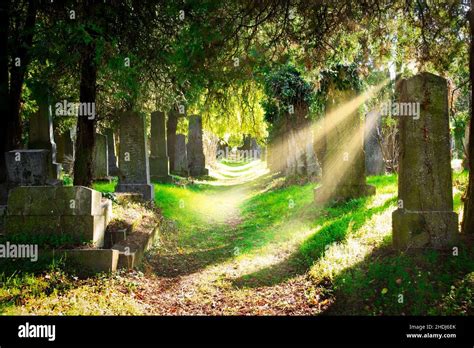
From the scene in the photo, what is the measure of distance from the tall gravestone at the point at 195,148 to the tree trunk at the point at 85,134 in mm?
17216

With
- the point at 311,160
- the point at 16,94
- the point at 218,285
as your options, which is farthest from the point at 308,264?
the point at 311,160

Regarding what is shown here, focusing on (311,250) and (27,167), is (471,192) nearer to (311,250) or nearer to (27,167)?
(311,250)

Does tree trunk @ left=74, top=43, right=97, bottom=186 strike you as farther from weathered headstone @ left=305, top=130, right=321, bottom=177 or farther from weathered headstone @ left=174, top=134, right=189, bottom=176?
weathered headstone @ left=174, top=134, right=189, bottom=176

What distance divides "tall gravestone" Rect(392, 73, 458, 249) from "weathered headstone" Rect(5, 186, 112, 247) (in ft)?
16.7

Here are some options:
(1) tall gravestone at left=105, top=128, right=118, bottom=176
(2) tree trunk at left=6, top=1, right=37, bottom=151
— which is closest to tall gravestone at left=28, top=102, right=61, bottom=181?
(2) tree trunk at left=6, top=1, right=37, bottom=151

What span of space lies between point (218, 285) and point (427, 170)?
3.84 metres

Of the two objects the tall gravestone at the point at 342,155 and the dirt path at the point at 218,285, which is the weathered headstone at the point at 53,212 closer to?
the dirt path at the point at 218,285

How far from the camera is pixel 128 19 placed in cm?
812

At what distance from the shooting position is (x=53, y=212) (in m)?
6.89

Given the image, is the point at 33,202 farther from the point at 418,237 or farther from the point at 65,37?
the point at 418,237

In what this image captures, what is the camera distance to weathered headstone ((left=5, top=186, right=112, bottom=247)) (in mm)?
6832

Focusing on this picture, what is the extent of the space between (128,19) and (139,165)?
5436mm
